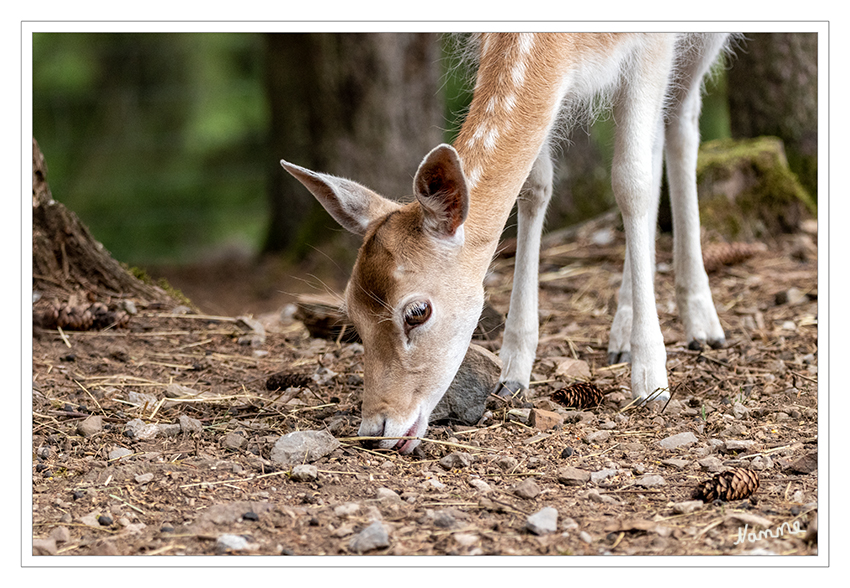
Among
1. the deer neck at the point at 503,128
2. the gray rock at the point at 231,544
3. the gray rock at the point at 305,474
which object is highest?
the deer neck at the point at 503,128

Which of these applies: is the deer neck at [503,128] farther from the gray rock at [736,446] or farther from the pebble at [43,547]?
the pebble at [43,547]

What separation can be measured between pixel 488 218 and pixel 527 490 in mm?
1374

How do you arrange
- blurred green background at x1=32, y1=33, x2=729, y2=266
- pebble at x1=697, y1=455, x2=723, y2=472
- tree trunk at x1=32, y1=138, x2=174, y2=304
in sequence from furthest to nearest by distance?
1. blurred green background at x1=32, y1=33, x2=729, y2=266
2. tree trunk at x1=32, y1=138, x2=174, y2=304
3. pebble at x1=697, y1=455, x2=723, y2=472

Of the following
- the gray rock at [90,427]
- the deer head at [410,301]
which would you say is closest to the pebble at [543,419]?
the deer head at [410,301]

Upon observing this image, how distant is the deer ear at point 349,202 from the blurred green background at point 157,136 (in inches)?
396

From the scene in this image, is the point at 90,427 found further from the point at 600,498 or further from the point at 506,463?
the point at 600,498

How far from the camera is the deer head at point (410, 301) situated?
3.77 m

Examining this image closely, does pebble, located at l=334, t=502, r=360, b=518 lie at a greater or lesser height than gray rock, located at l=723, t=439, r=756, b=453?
lesser

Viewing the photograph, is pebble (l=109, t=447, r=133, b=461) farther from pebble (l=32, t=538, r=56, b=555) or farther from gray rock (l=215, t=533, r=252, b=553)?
gray rock (l=215, t=533, r=252, b=553)

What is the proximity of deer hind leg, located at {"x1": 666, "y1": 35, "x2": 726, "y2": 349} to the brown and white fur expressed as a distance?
48cm

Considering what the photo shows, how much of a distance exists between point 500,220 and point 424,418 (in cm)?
101

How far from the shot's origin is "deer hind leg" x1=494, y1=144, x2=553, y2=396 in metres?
4.78

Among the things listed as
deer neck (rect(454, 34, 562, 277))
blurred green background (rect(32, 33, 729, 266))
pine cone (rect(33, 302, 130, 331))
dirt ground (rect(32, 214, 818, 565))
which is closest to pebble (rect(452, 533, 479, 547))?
dirt ground (rect(32, 214, 818, 565))

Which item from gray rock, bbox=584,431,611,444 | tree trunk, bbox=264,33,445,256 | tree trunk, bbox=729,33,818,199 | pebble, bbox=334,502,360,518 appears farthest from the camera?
tree trunk, bbox=264,33,445,256
